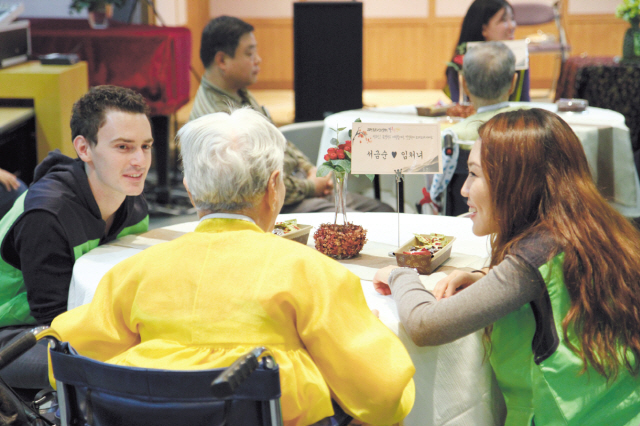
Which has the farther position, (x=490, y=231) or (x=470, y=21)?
(x=470, y=21)

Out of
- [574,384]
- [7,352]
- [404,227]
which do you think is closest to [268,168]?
[7,352]

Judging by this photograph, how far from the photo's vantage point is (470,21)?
13.5 feet

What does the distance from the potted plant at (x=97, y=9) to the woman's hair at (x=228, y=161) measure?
4.29 meters

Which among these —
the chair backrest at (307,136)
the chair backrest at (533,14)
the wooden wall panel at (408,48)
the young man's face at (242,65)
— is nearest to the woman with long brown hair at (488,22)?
the chair backrest at (307,136)

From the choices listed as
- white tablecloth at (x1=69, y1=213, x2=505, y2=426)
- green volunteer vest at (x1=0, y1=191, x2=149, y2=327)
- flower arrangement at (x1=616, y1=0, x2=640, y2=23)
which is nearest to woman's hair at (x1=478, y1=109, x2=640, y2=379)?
white tablecloth at (x1=69, y1=213, x2=505, y2=426)

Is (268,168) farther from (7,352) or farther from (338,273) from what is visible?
(7,352)

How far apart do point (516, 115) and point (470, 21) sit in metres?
3.01

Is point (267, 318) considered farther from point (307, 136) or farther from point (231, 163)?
point (307, 136)

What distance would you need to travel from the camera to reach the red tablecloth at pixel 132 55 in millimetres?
4488

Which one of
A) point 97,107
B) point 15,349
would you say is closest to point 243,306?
point 15,349

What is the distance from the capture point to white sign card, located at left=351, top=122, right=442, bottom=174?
1610 mm

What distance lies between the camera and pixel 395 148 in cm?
163

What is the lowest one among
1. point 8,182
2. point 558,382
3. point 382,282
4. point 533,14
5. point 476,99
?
point 558,382

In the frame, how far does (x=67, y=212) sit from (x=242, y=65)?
1597mm
